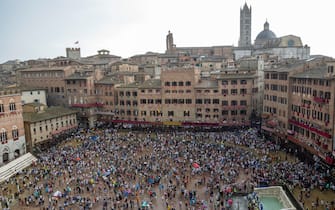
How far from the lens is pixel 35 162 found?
1976 inches

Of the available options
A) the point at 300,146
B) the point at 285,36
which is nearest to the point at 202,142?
the point at 300,146

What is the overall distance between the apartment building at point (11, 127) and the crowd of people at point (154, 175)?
4.73 meters

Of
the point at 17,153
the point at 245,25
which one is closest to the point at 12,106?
the point at 17,153

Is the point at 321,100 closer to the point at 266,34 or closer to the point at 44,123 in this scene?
the point at 44,123

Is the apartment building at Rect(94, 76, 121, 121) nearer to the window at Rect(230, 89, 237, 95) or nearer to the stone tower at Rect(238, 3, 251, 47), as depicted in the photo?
the window at Rect(230, 89, 237, 95)

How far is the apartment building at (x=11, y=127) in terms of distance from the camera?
51656mm

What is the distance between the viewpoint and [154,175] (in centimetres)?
4303

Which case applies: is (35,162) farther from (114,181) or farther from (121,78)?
(121,78)

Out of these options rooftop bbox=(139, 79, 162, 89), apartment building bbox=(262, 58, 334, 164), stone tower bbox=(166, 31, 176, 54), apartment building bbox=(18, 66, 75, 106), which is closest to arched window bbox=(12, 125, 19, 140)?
apartment building bbox=(18, 66, 75, 106)

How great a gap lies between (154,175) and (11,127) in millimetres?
26760

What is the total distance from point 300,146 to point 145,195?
84.5 ft

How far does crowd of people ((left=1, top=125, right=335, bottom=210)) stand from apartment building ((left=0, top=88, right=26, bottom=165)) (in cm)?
473

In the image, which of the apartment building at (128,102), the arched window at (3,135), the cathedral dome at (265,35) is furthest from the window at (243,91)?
the cathedral dome at (265,35)

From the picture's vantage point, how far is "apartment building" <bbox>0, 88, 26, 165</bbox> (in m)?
51.7
